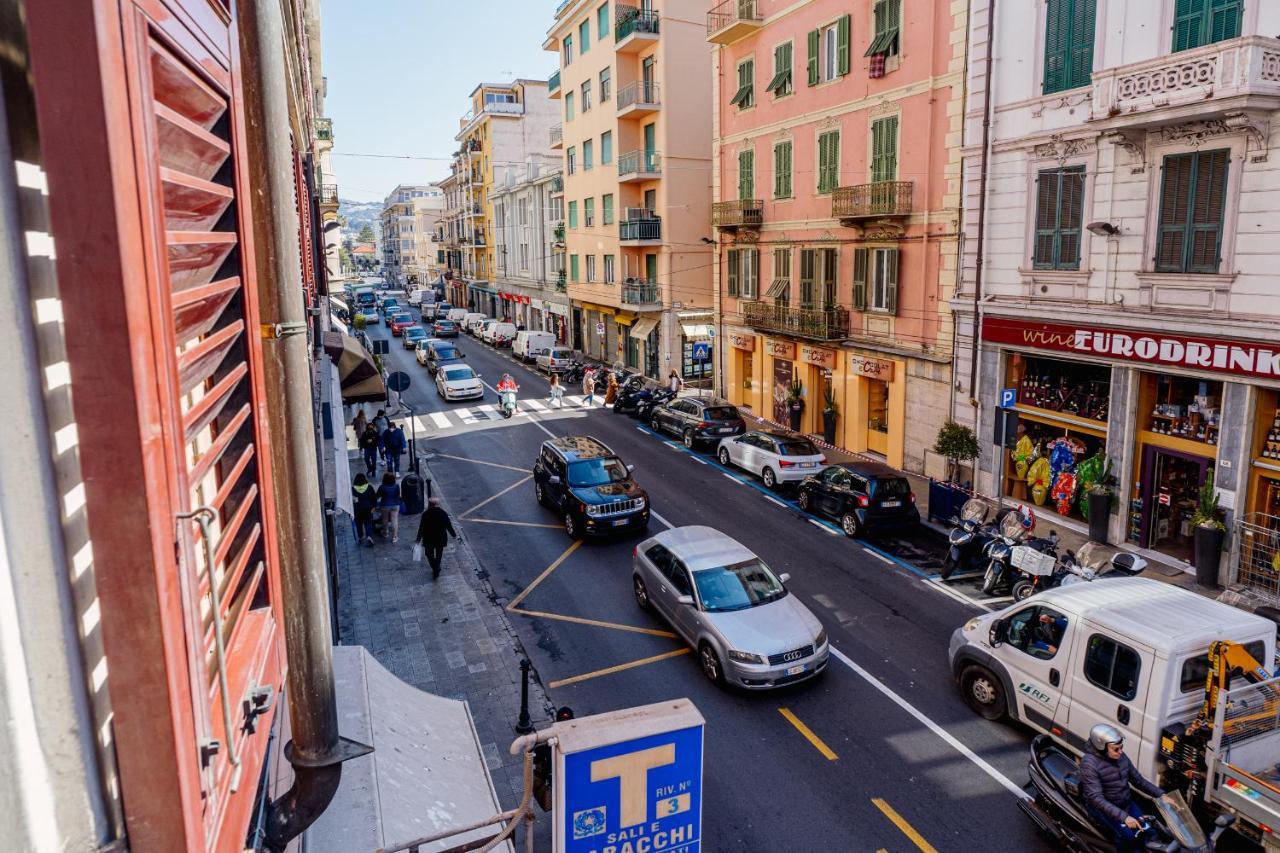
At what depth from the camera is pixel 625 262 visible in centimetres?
4216

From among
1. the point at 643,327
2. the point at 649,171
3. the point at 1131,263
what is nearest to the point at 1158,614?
the point at 1131,263

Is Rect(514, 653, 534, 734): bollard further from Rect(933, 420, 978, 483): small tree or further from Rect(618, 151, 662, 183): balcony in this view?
Rect(618, 151, 662, 183): balcony

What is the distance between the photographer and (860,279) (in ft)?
83.9

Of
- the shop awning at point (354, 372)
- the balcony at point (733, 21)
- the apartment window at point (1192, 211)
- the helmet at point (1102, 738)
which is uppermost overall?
the balcony at point (733, 21)

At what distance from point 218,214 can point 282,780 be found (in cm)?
327

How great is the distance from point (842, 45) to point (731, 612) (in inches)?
775

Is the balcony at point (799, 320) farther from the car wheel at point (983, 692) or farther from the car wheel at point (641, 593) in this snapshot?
the car wheel at point (983, 692)

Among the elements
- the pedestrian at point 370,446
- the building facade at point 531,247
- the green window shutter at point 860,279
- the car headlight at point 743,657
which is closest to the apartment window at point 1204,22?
the green window shutter at point 860,279

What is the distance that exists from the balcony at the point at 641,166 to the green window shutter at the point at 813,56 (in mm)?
12474

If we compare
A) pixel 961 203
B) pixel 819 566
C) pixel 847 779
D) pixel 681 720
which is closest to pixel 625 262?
pixel 961 203

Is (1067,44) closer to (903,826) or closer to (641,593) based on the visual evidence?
(641,593)

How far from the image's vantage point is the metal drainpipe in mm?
3141

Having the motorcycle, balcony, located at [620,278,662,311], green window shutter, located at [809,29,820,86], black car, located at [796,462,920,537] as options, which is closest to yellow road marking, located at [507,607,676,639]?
the motorcycle

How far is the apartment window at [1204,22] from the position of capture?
14469 mm
